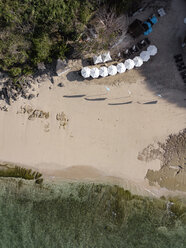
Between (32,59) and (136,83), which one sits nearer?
(32,59)

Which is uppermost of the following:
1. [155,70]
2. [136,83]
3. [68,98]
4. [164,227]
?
[155,70]

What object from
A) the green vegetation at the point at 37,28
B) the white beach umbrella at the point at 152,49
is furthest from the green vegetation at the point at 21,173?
the white beach umbrella at the point at 152,49

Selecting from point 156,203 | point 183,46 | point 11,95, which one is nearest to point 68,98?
point 11,95

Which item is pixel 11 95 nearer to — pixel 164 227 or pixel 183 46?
pixel 183 46

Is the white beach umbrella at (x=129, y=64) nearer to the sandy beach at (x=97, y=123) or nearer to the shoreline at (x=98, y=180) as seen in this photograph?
the sandy beach at (x=97, y=123)

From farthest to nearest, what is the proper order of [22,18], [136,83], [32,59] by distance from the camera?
[136,83], [32,59], [22,18]
